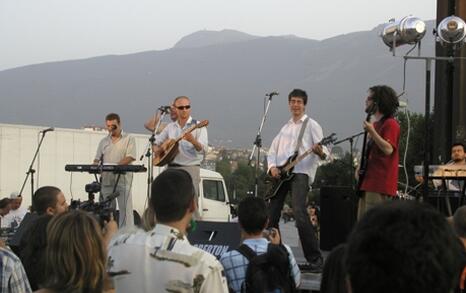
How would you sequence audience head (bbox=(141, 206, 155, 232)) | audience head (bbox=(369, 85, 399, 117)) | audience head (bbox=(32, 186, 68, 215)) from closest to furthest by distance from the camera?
audience head (bbox=(141, 206, 155, 232)) < audience head (bbox=(32, 186, 68, 215)) < audience head (bbox=(369, 85, 399, 117))

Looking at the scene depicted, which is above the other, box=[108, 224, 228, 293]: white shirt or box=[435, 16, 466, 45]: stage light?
box=[435, 16, 466, 45]: stage light

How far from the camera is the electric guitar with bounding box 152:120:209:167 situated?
927 centimetres

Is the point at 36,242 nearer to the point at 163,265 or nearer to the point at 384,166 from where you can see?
the point at 163,265

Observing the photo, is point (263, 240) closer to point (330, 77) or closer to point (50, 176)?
point (50, 176)

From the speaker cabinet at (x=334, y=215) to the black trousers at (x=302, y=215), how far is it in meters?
1.19

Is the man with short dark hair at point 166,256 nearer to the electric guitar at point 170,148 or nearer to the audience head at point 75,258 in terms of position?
the audience head at point 75,258

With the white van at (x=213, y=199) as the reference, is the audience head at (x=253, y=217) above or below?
above

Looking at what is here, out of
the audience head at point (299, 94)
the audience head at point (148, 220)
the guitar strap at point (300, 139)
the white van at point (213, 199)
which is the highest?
the audience head at point (299, 94)

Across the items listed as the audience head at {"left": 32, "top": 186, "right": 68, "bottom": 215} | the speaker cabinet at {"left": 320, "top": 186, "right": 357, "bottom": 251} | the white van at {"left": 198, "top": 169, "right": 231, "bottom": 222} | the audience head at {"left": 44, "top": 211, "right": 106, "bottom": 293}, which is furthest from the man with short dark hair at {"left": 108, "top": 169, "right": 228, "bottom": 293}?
the white van at {"left": 198, "top": 169, "right": 231, "bottom": 222}

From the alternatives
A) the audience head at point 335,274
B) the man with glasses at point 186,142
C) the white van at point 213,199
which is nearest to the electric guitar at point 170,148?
the man with glasses at point 186,142

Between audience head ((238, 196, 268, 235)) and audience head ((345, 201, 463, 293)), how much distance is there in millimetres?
2868

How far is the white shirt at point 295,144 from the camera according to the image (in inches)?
319

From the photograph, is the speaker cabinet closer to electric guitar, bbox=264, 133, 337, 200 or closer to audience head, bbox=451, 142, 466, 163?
electric guitar, bbox=264, 133, 337, 200

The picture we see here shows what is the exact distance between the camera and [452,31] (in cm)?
930
